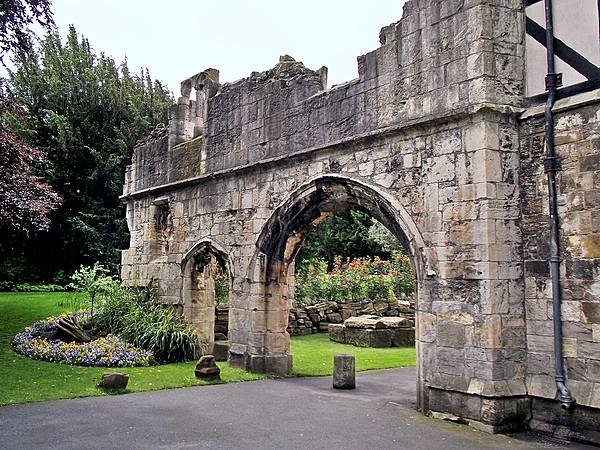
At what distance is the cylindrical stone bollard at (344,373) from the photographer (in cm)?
873

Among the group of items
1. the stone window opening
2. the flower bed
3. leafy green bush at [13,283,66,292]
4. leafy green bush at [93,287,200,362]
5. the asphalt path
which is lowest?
the asphalt path

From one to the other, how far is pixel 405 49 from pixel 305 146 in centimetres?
222

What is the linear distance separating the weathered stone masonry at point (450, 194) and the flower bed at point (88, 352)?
2067 millimetres

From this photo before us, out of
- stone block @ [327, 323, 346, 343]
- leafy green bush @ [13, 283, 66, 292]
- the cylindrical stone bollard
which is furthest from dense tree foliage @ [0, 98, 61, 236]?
leafy green bush @ [13, 283, 66, 292]

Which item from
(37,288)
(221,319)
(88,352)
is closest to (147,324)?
(88,352)

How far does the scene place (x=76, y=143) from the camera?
21.4 m

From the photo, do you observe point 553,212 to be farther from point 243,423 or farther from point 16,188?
point 16,188

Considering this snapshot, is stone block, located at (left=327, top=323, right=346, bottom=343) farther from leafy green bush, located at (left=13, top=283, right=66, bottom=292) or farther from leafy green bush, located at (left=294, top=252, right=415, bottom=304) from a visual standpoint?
leafy green bush, located at (left=13, top=283, right=66, bottom=292)

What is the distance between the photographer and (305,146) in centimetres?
914

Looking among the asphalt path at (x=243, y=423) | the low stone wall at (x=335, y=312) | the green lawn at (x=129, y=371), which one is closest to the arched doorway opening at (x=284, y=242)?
the green lawn at (x=129, y=371)

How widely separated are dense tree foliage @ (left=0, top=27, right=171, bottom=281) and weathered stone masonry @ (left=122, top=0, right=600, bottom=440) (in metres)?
12.5

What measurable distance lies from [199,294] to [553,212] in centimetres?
760

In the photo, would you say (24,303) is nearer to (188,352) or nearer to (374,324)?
(188,352)

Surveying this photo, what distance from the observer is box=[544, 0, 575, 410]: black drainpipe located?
6059mm
